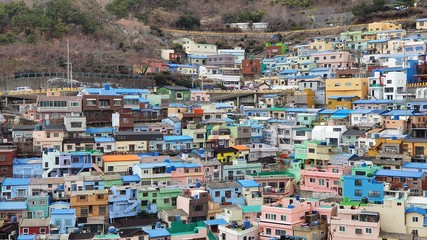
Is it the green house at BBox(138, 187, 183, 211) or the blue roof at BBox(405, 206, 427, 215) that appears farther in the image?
the green house at BBox(138, 187, 183, 211)

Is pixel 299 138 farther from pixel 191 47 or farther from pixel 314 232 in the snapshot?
pixel 191 47

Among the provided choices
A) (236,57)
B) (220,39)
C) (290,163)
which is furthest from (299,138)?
(220,39)

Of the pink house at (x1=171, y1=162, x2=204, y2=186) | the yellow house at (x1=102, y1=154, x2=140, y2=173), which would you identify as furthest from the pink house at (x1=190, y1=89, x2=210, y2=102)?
the pink house at (x1=171, y1=162, x2=204, y2=186)

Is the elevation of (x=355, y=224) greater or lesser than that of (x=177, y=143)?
lesser

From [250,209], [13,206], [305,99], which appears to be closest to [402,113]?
[305,99]

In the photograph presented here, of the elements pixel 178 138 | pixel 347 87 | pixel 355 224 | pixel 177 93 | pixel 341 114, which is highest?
pixel 347 87

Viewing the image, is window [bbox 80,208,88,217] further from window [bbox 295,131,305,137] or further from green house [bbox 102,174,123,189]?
window [bbox 295,131,305,137]

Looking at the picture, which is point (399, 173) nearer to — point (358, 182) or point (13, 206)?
point (358, 182)
